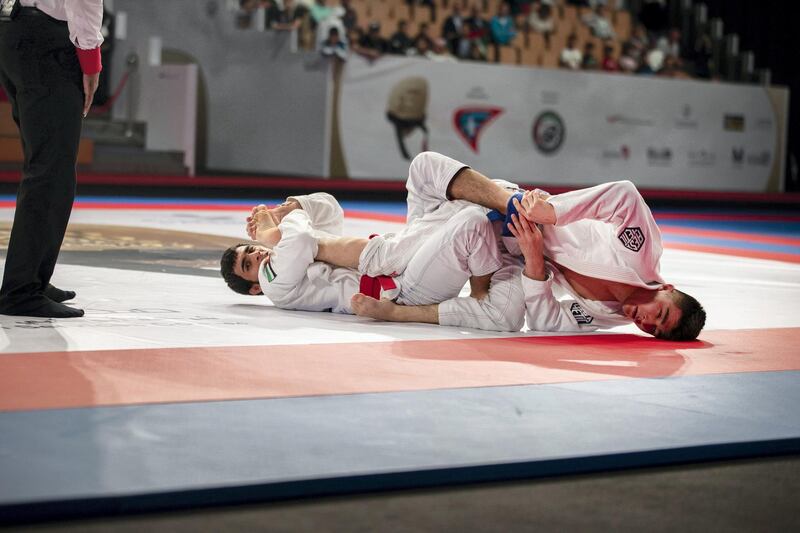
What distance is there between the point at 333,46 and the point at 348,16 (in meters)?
1.10

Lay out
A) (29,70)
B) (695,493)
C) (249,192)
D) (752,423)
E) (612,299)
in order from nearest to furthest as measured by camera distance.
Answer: (695,493) < (752,423) < (29,70) < (612,299) < (249,192)

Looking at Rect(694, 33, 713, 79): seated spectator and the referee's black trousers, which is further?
Rect(694, 33, 713, 79): seated spectator

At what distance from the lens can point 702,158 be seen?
1491 centimetres

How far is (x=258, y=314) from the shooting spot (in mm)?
4434

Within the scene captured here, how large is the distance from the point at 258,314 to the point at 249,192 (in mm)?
8239

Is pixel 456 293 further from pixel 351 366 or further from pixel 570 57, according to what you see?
pixel 570 57

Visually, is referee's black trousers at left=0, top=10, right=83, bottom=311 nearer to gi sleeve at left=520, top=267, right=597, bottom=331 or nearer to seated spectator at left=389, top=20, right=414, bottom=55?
gi sleeve at left=520, top=267, right=597, bottom=331

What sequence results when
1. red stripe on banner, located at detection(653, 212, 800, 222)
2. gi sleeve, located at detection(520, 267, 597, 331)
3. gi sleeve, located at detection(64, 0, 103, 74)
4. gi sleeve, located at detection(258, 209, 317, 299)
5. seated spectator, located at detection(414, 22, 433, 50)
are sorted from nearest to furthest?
1. gi sleeve, located at detection(64, 0, 103, 74)
2. gi sleeve, located at detection(520, 267, 597, 331)
3. gi sleeve, located at detection(258, 209, 317, 299)
4. red stripe on banner, located at detection(653, 212, 800, 222)
5. seated spectator, located at detection(414, 22, 433, 50)

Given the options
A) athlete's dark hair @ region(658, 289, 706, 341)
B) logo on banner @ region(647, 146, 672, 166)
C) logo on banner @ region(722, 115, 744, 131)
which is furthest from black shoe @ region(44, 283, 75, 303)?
logo on banner @ region(722, 115, 744, 131)

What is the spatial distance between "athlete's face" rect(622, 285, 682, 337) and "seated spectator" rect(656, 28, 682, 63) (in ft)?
42.0

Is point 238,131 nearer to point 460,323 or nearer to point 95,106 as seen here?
point 95,106

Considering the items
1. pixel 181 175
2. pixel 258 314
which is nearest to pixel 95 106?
pixel 181 175

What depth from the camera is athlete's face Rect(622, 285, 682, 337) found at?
4031mm

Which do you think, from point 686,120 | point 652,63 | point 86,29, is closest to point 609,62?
point 652,63
